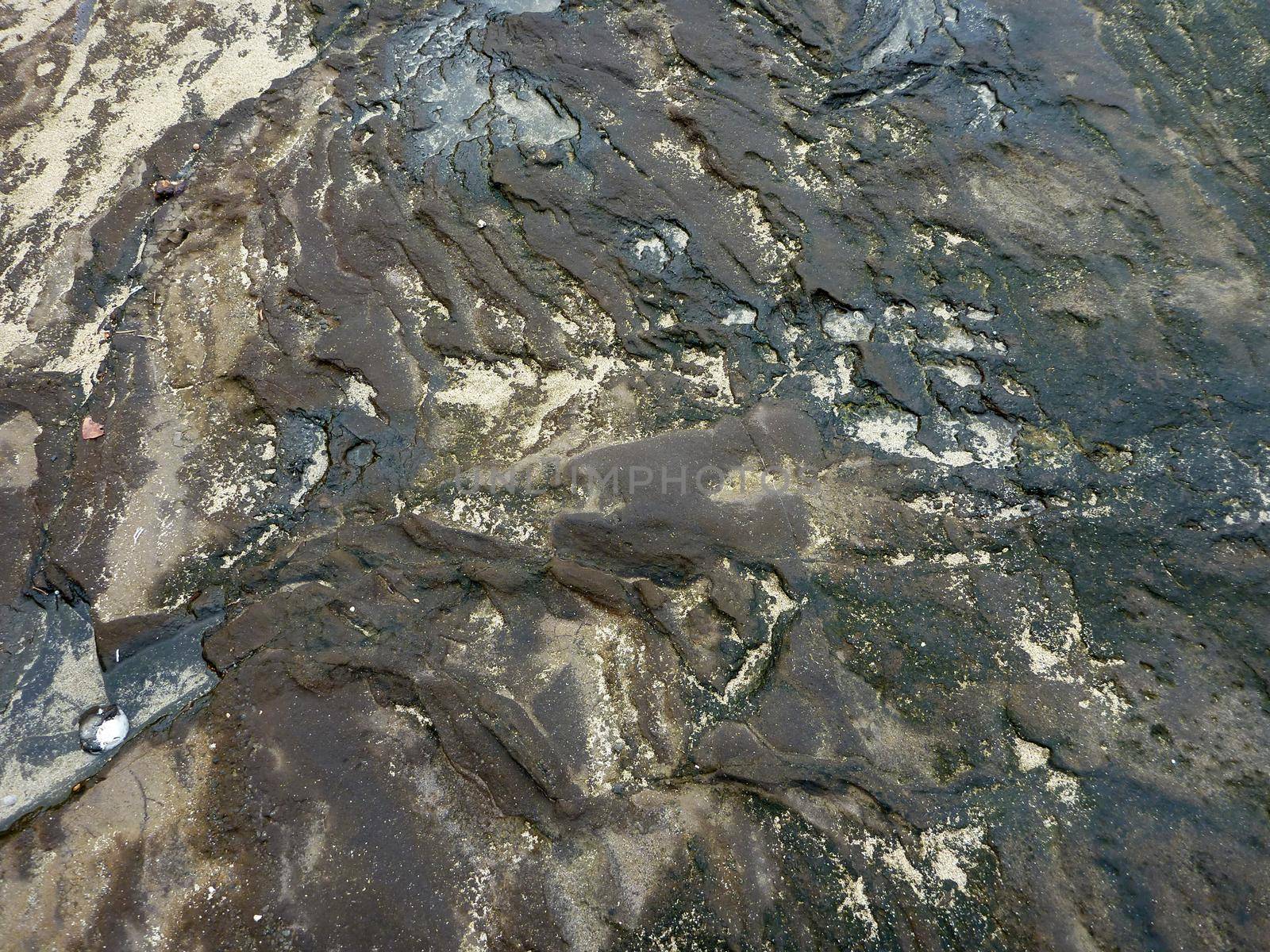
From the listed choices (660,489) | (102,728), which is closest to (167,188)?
(102,728)

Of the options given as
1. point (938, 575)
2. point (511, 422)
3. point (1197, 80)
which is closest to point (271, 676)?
point (511, 422)

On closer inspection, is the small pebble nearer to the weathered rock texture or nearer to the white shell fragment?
the weathered rock texture

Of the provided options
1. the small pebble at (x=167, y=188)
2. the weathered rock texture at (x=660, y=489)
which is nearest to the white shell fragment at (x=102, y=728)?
the weathered rock texture at (x=660, y=489)

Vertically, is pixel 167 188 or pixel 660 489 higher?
pixel 167 188

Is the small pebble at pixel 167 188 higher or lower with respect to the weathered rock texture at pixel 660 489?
higher

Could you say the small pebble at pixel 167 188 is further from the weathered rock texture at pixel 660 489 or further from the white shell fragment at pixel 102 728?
the white shell fragment at pixel 102 728

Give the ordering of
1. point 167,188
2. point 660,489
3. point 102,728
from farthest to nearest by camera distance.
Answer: point 167,188 < point 660,489 < point 102,728

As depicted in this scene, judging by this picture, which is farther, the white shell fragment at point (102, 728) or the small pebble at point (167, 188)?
the small pebble at point (167, 188)

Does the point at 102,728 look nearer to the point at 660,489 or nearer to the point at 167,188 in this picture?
the point at 660,489

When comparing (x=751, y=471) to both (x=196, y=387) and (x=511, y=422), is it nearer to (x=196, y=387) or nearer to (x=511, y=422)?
(x=511, y=422)
